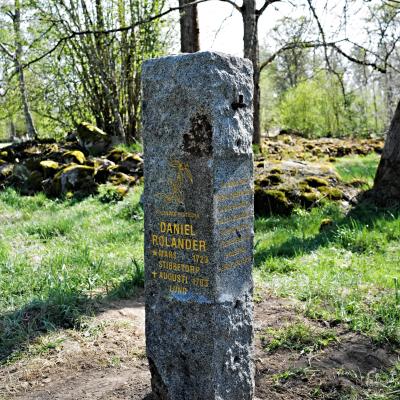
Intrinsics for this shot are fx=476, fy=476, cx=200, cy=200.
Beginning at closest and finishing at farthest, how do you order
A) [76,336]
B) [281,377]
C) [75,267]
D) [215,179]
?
[215,179], [281,377], [76,336], [75,267]

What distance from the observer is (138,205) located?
836 cm

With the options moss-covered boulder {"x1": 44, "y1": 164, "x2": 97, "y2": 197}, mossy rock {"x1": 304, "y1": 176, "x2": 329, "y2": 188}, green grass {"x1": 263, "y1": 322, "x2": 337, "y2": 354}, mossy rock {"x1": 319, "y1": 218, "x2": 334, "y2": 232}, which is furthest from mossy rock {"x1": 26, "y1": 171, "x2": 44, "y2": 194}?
green grass {"x1": 263, "y1": 322, "x2": 337, "y2": 354}

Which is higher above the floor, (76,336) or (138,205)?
(138,205)

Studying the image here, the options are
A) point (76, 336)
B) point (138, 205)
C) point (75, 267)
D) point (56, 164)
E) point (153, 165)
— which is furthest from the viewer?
point (56, 164)

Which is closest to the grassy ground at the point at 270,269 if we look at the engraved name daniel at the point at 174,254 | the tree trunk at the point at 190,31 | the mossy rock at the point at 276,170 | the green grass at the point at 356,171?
the mossy rock at the point at 276,170

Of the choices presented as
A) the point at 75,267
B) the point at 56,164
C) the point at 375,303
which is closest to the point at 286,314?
the point at 375,303

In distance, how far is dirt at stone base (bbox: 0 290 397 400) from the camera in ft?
11.0

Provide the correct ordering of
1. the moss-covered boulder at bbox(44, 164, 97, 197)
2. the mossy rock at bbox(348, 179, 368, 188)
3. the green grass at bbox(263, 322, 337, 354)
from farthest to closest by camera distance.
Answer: the moss-covered boulder at bbox(44, 164, 97, 197) < the mossy rock at bbox(348, 179, 368, 188) < the green grass at bbox(263, 322, 337, 354)

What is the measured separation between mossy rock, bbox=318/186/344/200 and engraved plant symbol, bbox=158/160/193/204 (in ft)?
18.3

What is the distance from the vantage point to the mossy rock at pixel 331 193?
801 cm

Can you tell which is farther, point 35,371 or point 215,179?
point 35,371

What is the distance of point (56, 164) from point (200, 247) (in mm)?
9175

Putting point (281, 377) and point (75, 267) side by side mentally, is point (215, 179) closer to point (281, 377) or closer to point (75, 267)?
point (281, 377)

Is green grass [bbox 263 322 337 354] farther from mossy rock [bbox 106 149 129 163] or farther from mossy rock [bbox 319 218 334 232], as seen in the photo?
mossy rock [bbox 106 149 129 163]
